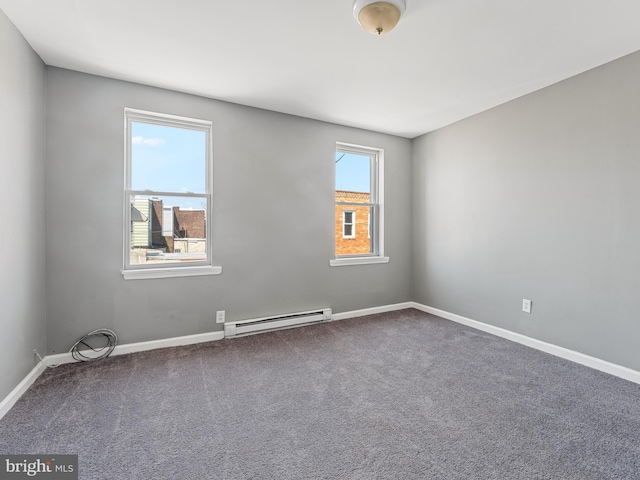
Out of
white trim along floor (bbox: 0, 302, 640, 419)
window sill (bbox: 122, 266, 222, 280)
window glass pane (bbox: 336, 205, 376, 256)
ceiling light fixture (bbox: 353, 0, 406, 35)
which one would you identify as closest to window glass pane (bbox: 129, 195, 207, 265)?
window sill (bbox: 122, 266, 222, 280)

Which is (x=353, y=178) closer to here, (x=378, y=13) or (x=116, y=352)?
(x=378, y=13)

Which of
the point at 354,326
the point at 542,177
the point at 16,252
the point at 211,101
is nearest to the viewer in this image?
the point at 16,252

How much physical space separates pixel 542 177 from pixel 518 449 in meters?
2.41

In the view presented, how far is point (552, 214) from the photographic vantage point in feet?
9.20

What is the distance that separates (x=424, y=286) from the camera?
4.26m

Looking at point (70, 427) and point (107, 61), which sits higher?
point (107, 61)

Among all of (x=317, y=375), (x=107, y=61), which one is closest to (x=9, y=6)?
(x=107, y=61)

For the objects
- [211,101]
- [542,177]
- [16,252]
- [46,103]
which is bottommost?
[16,252]

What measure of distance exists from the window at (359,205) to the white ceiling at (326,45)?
105cm

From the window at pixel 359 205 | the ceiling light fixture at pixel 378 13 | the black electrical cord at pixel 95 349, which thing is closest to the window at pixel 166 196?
the black electrical cord at pixel 95 349

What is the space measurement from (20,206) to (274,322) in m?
2.34

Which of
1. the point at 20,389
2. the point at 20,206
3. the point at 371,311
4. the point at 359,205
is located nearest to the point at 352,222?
the point at 359,205

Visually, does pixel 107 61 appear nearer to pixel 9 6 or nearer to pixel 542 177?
pixel 9 6

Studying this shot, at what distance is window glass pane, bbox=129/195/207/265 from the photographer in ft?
9.44
